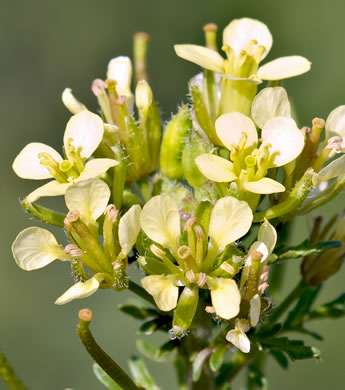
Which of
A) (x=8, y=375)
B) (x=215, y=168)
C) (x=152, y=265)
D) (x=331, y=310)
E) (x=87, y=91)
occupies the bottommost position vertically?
(x=331, y=310)

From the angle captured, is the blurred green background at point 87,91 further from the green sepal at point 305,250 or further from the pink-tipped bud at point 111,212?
the pink-tipped bud at point 111,212

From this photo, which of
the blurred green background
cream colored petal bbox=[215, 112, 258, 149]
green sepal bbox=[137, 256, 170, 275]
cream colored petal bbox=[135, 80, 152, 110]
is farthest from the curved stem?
the blurred green background

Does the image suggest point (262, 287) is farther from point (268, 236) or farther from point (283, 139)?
point (283, 139)

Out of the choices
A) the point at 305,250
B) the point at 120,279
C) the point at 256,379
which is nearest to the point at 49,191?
the point at 120,279

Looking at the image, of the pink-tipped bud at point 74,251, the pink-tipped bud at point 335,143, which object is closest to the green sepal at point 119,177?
the pink-tipped bud at point 74,251

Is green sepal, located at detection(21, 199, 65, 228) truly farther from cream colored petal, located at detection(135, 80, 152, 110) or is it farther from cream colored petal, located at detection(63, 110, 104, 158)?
cream colored petal, located at detection(135, 80, 152, 110)
